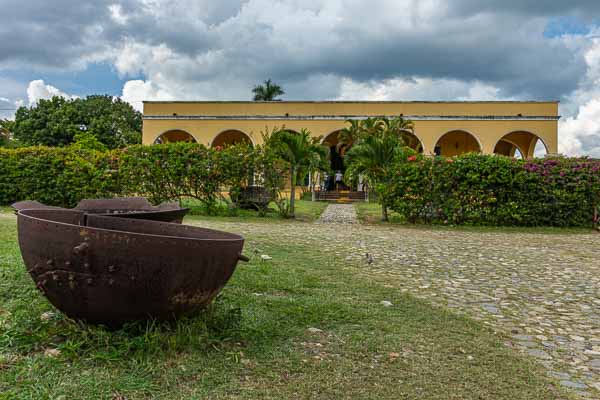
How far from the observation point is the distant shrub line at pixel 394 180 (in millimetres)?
11664

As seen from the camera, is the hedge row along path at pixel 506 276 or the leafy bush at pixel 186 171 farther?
the leafy bush at pixel 186 171

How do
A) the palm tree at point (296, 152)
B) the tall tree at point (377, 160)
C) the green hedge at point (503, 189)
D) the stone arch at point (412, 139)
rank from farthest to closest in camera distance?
1. the stone arch at point (412, 139)
2. the palm tree at point (296, 152)
3. the tall tree at point (377, 160)
4. the green hedge at point (503, 189)

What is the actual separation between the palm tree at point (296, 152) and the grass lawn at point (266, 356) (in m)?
9.01

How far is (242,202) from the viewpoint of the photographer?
13375 millimetres

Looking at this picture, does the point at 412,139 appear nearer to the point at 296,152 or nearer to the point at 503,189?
the point at 503,189

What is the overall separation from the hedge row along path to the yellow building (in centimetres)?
1528

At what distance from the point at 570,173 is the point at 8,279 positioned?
12.2m

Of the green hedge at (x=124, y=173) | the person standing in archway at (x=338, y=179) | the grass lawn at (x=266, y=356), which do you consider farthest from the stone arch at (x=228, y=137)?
the grass lawn at (x=266, y=356)

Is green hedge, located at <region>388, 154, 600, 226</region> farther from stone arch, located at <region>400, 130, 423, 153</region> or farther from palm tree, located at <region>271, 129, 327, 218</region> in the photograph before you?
stone arch, located at <region>400, 130, 423, 153</region>

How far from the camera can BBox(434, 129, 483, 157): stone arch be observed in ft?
89.3

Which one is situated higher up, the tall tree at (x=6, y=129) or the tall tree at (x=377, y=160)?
the tall tree at (x=6, y=129)

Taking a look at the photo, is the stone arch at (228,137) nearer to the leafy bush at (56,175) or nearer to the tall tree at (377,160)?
the leafy bush at (56,175)

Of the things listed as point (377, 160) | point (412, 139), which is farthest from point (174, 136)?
point (377, 160)

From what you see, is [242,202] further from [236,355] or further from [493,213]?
[236,355]
